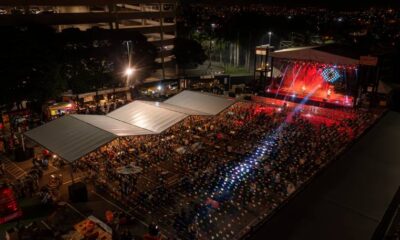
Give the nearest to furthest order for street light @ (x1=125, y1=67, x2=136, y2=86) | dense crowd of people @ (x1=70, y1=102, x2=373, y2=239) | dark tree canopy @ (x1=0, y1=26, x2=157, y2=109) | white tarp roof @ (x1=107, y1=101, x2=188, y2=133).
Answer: dense crowd of people @ (x1=70, y1=102, x2=373, y2=239) < white tarp roof @ (x1=107, y1=101, x2=188, y2=133) < dark tree canopy @ (x1=0, y1=26, x2=157, y2=109) < street light @ (x1=125, y1=67, x2=136, y2=86)

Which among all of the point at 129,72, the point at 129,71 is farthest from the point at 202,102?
the point at 129,72

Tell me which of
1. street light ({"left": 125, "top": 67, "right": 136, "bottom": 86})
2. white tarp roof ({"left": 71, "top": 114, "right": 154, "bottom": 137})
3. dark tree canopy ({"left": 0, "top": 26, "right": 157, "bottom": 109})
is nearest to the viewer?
white tarp roof ({"left": 71, "top": 114, "right": 154, "bottom": 137})

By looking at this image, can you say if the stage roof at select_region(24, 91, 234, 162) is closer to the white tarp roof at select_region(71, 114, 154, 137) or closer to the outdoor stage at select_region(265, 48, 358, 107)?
the white tarp roof at select_region(71, 114, 154, 137)

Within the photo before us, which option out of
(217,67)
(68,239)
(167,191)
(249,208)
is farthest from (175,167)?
(217,67)

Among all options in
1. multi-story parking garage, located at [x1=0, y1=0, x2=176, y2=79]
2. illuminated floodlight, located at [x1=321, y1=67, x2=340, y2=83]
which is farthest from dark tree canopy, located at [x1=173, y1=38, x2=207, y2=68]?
illuminated floodlight, located at [x1=321, y1=67, x2=340, y2=83]

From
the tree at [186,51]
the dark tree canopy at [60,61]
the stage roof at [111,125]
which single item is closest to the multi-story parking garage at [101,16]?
the tree at [186,51]

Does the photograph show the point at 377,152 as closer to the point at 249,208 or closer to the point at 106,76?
the point at 249,208

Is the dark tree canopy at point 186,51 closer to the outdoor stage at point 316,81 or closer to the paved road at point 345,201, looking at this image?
the outdoor stage at point 316,81
